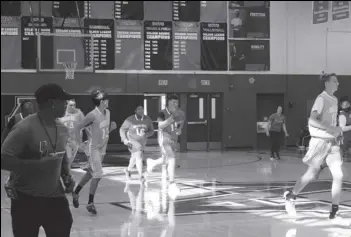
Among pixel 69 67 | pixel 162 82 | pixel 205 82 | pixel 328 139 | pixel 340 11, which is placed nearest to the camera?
pixel 328 139

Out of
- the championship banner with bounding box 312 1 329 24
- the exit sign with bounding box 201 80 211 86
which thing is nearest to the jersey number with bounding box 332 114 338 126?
the championship banner with bounding box 312 1 329 24

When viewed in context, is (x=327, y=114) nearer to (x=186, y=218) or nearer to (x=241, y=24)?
(x=186, y=218)

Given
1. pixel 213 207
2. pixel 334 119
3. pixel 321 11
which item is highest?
pixel 321 11

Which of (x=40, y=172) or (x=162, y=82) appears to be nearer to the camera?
(x=40, y=172)

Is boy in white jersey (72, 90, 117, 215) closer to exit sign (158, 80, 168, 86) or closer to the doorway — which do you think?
exit sign (158, 80, 168, 86)

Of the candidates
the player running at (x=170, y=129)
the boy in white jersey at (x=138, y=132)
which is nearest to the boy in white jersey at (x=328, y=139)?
the player running at (x=170, y=129)

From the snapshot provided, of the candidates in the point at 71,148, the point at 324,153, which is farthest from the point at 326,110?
the point at 71,148

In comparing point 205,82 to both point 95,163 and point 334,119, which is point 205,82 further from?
point 334,119

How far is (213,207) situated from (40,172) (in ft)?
19.2

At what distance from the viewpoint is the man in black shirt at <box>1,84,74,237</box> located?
4.88 meters

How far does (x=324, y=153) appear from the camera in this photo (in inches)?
344

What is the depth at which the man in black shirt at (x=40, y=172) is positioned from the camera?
16.0 feet

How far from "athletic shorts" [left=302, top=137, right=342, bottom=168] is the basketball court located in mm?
829

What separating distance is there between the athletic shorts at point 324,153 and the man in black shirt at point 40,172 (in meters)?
4.63
